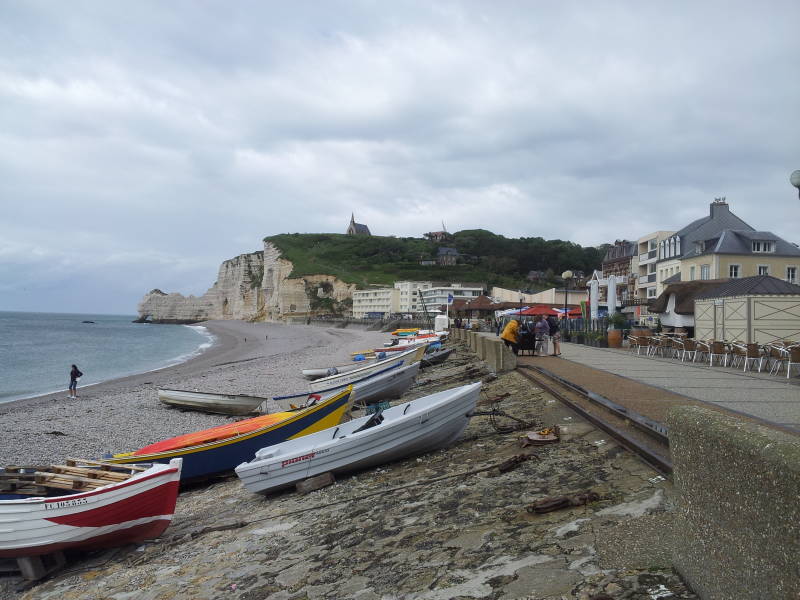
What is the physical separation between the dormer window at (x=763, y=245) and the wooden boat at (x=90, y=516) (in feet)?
141

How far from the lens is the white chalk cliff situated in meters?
119

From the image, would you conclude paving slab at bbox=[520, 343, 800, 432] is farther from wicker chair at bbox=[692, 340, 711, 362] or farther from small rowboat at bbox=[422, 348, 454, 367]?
small rowboat at bbox=[422, 348, 454, 367]

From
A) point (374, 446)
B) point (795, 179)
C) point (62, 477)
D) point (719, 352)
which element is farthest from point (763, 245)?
point (62, 477)

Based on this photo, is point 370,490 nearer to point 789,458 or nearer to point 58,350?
point 789,458

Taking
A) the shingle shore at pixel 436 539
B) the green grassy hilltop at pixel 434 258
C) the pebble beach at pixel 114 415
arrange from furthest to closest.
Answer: the green grassy hilltop at pixel 434 258
the pebble beach at pixel 114 415
the shingle shore at pixel 436 539

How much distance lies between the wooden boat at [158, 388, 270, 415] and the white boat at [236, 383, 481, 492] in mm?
10312

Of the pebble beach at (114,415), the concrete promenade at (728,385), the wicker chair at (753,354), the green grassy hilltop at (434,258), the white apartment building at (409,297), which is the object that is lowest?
the pebble beach at (114,415)

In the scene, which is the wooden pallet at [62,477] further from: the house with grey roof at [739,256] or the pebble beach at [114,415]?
the house with grey roof at [739,256]

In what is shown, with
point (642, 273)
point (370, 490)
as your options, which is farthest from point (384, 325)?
point (370, 490)

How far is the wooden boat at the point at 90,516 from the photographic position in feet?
24.4

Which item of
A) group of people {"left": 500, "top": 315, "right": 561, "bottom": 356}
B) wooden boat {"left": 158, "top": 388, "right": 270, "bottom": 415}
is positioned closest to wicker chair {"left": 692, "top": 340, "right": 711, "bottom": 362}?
group of people {"left": 500, "top": 315, "right": 561, "bottom": 356}

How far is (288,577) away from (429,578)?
1.69 meters

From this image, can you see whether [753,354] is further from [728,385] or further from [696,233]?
[696,233]

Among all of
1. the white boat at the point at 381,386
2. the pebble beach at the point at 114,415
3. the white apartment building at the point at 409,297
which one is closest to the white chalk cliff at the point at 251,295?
the white apartment building at the point at 409,297
